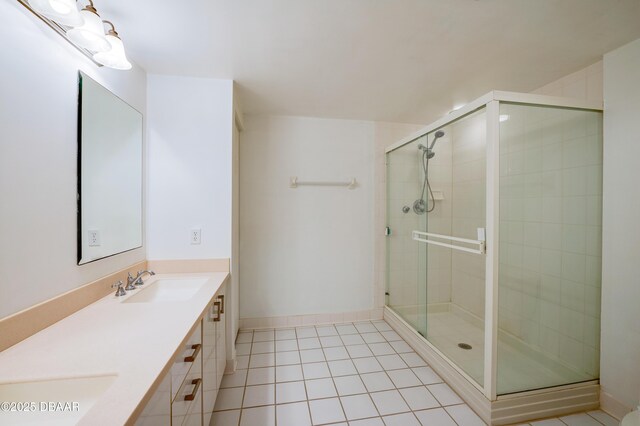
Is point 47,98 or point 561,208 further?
point 561,208

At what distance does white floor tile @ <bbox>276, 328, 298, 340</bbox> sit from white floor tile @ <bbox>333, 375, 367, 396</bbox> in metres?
0.73

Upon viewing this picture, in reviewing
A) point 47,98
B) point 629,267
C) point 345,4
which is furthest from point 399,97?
point 47,98

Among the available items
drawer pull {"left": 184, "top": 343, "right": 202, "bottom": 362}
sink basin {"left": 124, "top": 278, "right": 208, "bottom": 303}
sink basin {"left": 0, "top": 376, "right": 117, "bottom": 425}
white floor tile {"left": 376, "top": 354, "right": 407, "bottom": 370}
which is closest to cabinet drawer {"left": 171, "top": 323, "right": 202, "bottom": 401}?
drawer pull {"left": 184, "top": 343, "right": 202, "bottom": 362}

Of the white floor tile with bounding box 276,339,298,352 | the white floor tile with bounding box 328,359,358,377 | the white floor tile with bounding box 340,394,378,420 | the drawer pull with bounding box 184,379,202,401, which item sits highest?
A: the drawer pull with bounding box 184,379,202,401

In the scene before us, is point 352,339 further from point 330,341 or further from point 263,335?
point 263,335

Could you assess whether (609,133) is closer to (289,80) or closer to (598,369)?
(598,369)

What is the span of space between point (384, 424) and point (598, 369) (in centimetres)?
145

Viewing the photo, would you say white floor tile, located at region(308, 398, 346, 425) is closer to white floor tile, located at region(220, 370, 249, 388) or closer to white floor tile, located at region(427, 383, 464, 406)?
white floor tile, located at region(220, 370, 249, 388)

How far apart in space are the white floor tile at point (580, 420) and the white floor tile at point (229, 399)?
2.01m

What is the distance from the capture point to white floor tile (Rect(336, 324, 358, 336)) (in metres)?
2.59

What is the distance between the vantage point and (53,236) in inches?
43.2

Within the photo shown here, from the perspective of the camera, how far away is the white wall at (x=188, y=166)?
72.6 inches

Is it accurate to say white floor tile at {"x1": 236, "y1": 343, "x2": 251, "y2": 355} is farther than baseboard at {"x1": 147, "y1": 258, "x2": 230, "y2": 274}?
Yes

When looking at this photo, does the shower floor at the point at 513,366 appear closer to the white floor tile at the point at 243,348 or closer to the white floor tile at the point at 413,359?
the white floor tile at the point at 413,359
